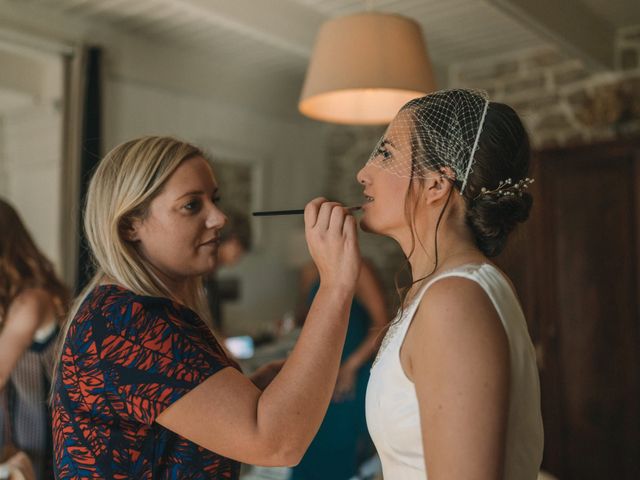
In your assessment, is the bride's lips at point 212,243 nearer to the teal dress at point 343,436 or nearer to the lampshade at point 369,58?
the lampshade at point 369,58

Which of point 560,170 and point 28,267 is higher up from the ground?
point 560,170

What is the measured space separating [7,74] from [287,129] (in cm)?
202

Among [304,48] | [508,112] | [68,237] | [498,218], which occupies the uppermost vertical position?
[304,48]

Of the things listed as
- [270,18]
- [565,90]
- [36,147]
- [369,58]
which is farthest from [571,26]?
[36,147]

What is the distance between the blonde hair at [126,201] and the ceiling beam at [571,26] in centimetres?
164

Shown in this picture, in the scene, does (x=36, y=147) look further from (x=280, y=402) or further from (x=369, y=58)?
(x=280, y=402)

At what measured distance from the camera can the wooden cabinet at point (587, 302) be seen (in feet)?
10.9

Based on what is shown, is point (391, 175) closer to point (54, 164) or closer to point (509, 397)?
point (509, 397)

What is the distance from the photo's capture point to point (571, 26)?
304cm

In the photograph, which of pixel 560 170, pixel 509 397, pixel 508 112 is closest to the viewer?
pixel 509 397

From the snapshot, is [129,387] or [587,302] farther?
[587,302]

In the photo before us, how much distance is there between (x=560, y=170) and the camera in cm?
354

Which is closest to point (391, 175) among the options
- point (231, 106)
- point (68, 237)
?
point (68, 237)

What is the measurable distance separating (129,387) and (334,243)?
425 mm
